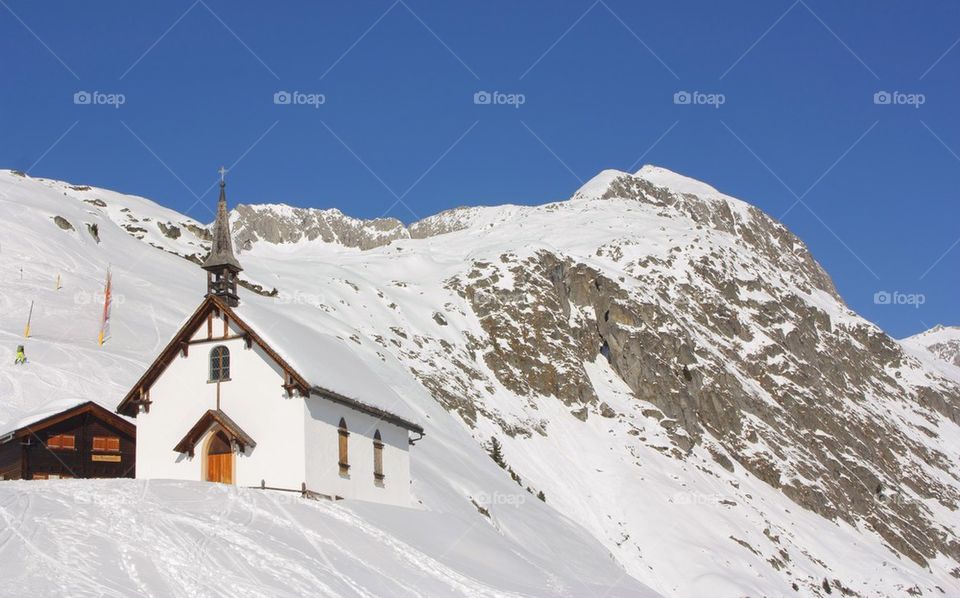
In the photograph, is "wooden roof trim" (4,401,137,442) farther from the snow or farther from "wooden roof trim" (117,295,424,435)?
the snow

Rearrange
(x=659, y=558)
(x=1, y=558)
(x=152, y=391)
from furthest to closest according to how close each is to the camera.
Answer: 1. (x=659, y=558)
2. (x=152, y=391)
3. (x=1, y=558)

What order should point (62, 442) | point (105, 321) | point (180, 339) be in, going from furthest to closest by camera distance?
1. point (105, 321)
2. point (62, 442)
3. point (180, 339)

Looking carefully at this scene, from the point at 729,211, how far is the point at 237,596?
161 metres

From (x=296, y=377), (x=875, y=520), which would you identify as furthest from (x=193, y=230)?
(x=296, y=377)

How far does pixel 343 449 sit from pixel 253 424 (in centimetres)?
318

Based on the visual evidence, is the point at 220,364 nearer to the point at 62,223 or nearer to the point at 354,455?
the point at 354,455

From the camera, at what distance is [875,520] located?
90.5 metres

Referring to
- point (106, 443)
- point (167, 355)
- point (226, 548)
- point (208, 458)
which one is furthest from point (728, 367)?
point (226, 548)

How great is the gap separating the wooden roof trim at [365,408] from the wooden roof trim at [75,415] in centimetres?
844

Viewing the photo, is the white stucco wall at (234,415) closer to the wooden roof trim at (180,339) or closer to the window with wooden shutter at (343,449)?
the wooden roof trim at (180,339)

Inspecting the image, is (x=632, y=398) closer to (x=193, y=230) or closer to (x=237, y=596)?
(x=193, y=230)

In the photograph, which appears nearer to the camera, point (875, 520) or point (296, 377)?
point (296, 377)

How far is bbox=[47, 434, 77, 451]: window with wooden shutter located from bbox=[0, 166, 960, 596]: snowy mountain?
7286 millimetres

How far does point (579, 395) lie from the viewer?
282ft
